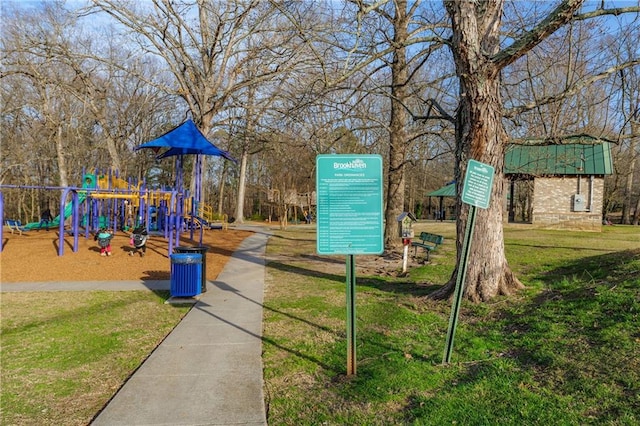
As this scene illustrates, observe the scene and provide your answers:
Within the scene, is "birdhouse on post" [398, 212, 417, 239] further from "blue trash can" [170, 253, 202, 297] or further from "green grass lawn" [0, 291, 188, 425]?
"green grass lawn" [0, 291, 188, 425]

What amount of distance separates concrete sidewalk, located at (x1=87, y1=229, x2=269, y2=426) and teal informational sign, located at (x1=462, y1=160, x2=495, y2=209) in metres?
2.90

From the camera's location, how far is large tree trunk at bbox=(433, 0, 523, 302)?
744cm

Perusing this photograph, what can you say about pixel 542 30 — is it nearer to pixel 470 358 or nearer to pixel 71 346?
pixel 470 358

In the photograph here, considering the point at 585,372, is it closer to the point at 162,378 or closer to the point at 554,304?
the point at 554,304

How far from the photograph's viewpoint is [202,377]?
4.90m

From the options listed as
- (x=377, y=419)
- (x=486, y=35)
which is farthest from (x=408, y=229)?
(x=377, y=419)

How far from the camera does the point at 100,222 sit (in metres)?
21.0

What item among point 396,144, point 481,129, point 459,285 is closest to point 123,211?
point 396,144

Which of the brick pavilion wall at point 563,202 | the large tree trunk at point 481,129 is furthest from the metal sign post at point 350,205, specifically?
the brick pavilion wall at point 563,202

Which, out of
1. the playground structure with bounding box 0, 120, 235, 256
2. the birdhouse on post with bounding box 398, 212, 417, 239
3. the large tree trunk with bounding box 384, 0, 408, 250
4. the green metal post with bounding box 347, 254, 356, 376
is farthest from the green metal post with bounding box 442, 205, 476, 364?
the playground structure with bounding box 0, 120, 235, 256

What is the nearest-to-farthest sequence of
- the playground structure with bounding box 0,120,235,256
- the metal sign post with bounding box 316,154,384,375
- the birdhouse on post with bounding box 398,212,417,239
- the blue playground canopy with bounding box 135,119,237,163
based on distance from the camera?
the metal sign post with bounding box 316,154,384,375 < the birdhouse on post with bounding box 398,212,417,239 < the playground structure with bounding box 0,120,235,256 < the blue playground canopy with bounding box 135,119,237,163

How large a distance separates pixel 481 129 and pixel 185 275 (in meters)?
5.70

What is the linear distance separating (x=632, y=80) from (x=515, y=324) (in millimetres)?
5057

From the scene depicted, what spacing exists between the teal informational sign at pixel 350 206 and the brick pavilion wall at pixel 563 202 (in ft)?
89.0
